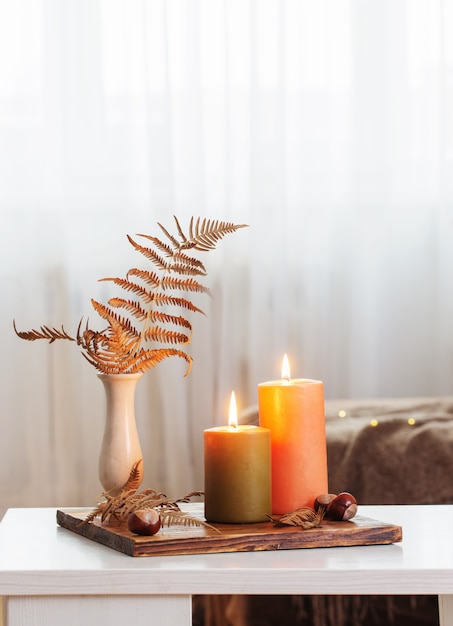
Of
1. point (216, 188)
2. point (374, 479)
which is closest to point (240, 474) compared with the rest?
point (374, 479)

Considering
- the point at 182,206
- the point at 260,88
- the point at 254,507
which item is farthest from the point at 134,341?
the point at 260,88

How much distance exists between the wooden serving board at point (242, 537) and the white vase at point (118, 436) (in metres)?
0.11

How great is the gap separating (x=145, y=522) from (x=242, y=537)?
9 cm

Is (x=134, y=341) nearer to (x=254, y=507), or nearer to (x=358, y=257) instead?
(x=254, y=507)

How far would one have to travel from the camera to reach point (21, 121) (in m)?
2.00

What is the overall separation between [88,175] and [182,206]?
215mm

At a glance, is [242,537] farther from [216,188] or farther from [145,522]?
[216,188]

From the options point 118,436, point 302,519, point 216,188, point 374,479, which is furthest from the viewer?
point 216,188

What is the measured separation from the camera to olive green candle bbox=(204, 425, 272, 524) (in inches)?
34.5

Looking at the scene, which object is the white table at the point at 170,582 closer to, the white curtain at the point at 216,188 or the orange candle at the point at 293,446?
the orange candle at the point at 293,446

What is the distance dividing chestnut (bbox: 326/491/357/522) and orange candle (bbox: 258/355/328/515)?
4cm

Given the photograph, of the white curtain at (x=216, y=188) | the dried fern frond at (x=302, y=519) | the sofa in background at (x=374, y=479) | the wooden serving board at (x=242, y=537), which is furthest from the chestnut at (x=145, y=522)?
the white curtain at (x=216, y=188)

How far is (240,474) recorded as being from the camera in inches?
34.4

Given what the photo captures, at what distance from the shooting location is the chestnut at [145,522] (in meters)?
0.82
